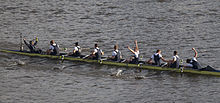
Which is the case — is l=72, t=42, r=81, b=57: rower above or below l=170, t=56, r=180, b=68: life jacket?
above

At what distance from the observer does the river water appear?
33500 mm

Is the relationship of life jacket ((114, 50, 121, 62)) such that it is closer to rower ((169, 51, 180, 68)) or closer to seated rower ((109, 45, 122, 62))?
seated rower ((109, 45, 122, 62))

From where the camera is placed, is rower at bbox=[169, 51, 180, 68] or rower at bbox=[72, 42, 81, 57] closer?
rower at bbox=[169, 51, 180, 68]

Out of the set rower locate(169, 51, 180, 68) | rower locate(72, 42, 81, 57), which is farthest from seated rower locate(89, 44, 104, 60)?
rower locate(169, 51, 180, 68)

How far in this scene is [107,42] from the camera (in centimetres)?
5078

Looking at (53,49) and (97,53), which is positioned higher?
(53,49)

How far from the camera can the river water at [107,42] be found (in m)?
33.5

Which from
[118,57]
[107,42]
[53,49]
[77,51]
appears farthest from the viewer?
[107,42]

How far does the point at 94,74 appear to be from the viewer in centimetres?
3831

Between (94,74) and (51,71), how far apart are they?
4.40 m

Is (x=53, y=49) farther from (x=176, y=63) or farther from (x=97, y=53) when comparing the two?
(x=176, y=63)

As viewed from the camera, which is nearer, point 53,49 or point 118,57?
point 118,57

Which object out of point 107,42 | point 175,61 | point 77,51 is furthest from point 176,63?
point 107,42

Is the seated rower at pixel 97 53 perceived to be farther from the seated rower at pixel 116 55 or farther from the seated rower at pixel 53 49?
the seated rower at pixel 53 49
